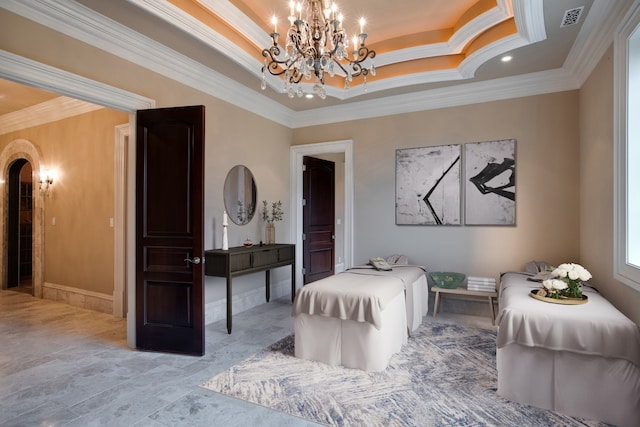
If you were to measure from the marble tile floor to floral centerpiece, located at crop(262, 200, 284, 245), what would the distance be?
1070mm

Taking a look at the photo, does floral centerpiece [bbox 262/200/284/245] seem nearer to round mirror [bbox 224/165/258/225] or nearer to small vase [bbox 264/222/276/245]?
small vase [bbox 264/222/276/245]

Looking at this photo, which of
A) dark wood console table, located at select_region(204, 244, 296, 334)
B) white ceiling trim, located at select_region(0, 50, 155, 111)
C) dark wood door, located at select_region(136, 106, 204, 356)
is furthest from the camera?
dark wood console table, located at select_region(204, 244, 296, 334)

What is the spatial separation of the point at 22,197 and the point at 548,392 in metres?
8.44

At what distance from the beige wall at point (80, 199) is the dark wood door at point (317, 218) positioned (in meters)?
2.79

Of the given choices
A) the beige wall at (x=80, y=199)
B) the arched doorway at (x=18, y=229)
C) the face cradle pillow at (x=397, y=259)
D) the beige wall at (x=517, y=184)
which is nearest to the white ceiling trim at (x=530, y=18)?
the beige wall at (x=517, y=184)

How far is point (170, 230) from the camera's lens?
11.1ft

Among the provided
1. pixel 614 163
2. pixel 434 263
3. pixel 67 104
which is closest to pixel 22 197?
pixel 67 104

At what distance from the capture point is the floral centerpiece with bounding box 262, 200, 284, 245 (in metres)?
5.06

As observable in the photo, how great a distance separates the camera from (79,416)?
7.57 feet

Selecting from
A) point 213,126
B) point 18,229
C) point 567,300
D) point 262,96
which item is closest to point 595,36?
point 567,300

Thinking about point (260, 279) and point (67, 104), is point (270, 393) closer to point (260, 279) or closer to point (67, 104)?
point (260, 279)

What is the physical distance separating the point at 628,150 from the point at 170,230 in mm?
3870

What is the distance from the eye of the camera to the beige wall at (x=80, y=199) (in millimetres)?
4762

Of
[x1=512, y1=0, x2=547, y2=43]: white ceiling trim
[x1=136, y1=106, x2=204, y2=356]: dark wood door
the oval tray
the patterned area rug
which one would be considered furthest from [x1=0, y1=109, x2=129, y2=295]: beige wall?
the oval tray
